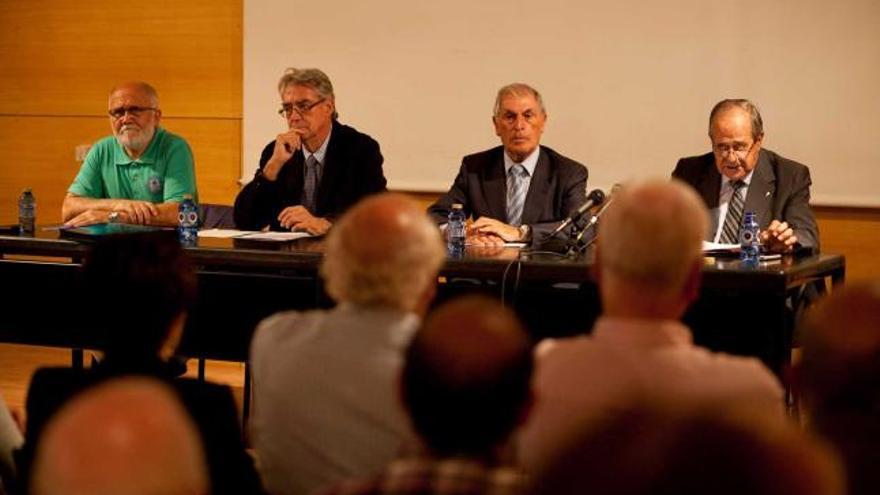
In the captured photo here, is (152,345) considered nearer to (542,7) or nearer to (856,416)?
(856,416)

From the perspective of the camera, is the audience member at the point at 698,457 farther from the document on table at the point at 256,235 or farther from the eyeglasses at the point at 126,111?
the eyeglasses at the point at 126,111

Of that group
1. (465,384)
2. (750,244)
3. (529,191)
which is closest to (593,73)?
(529,191)

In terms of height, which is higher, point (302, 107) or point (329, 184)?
point (302, 107)

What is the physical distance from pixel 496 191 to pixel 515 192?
7cm

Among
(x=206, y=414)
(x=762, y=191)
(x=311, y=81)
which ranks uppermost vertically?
(x=311, y=81)

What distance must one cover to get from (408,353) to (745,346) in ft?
8.40

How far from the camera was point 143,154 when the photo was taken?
5.25 meters

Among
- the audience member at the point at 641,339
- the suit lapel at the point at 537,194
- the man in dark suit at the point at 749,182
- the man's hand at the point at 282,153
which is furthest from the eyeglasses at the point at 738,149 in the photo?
the audience member at the point at 641,339

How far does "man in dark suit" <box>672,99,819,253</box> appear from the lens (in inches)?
179

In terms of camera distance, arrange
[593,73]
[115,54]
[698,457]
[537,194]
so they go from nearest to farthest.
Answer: [698,457]
[537,194]
[593,73]
[115,54]

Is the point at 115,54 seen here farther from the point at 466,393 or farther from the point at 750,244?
the point at 466,393

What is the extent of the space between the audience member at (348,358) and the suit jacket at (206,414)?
0.15ft

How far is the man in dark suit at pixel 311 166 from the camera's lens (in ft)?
16.1

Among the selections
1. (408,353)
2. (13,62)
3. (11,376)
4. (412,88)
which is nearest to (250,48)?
(412,88)
